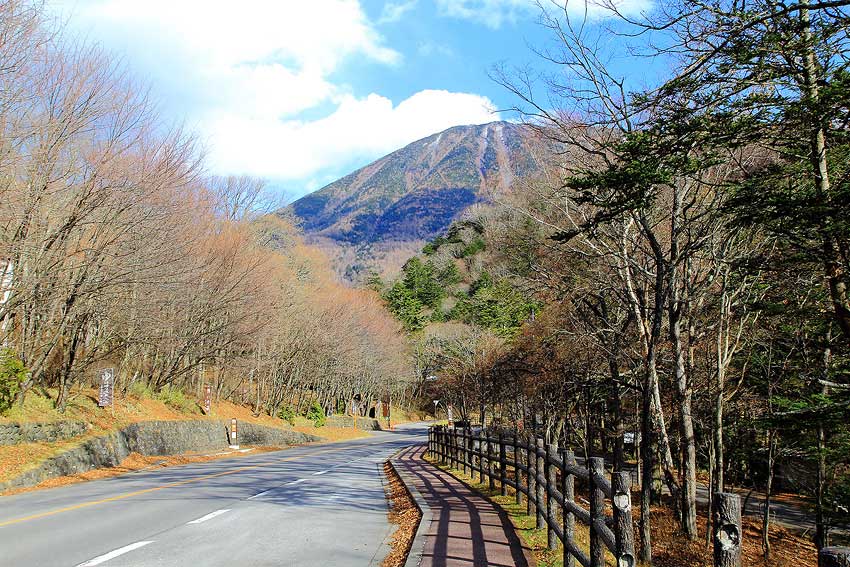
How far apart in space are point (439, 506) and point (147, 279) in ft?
47.5

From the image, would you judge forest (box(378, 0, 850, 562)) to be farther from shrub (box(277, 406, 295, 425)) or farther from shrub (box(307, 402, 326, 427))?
shrub (box(307, 402, 326, 427))

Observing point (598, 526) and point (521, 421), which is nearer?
point (598, 526)

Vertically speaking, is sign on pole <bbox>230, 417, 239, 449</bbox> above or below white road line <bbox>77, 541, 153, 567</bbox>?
below

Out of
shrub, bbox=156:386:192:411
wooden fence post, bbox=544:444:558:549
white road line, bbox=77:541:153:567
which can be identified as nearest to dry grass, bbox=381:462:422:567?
wooden fence post, bbox=544:444:558:549

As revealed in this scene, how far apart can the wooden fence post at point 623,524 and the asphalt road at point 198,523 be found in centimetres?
373

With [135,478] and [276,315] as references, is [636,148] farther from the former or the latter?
[276,315]

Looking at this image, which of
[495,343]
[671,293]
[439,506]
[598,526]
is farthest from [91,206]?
[495,343]

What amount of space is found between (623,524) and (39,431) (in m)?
19.3

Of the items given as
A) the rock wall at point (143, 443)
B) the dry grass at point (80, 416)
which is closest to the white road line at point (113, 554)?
the rock wall at point (143, 443)

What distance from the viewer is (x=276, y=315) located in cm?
3872

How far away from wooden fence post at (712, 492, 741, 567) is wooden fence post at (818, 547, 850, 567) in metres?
0.93

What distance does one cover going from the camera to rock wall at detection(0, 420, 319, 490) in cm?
1788

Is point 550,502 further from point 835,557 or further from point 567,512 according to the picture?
point 835,557

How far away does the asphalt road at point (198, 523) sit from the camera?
7668 millimetres
